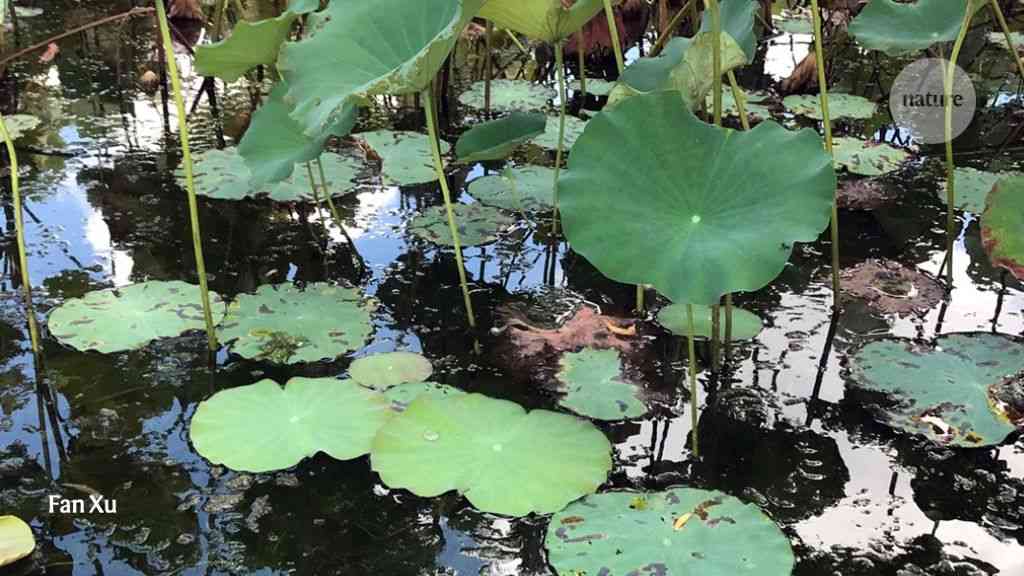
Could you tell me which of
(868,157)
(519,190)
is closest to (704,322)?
(519,190)

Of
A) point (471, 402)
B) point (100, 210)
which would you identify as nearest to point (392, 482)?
point (471, 402)

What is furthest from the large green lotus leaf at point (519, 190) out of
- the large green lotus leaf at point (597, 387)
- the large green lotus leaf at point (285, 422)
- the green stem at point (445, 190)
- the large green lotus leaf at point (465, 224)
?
the large green lotus leaf at point (285, 422)

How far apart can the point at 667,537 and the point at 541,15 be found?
123 centimetres

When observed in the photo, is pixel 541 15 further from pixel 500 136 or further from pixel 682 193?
pixel 682 193

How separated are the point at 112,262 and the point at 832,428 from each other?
183cm

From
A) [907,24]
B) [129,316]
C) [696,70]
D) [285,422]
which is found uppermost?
[907,24]

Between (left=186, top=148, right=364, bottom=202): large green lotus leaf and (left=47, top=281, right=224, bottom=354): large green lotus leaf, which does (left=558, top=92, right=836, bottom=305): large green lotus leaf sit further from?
(left=186, top=148, right=364, bottom=202): large green lotus leaf

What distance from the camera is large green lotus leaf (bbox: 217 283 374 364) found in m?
1.92

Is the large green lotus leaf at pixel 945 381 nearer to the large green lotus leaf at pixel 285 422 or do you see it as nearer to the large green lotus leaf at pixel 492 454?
the large green lotus leaf at pixel 492 454

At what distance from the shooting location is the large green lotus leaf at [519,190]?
9.02ft

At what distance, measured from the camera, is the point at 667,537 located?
1.38 metres

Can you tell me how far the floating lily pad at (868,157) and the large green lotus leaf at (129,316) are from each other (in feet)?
6.97

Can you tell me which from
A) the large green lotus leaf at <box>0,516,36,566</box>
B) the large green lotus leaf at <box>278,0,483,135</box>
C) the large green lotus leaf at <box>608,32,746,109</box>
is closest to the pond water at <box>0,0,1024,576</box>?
the large green lotus leaf at <box>0,516,36,566</box>

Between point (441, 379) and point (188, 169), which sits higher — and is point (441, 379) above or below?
below
